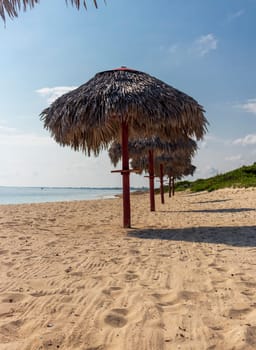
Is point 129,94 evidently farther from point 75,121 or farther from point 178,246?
point 178,246

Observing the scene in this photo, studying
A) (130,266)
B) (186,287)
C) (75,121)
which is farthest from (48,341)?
(75,121)

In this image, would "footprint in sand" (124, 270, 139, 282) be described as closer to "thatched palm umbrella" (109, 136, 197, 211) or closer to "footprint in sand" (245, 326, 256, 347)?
"footprint in sand" (245, 326, 256, 347)

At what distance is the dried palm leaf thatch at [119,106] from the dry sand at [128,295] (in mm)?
2203

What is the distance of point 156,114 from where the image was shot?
5.93m

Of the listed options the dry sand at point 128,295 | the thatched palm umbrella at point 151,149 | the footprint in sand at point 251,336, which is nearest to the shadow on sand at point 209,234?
the dry sand at point 128,295

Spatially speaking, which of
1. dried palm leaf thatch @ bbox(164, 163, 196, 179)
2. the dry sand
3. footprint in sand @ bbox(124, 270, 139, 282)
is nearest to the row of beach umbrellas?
the dry sand

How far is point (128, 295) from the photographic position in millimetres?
2576

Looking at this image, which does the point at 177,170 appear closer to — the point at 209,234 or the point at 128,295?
the point at 209,234

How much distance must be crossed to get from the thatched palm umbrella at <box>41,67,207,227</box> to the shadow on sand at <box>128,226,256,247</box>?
35.7 inches

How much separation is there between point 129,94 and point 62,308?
4290 millimetres

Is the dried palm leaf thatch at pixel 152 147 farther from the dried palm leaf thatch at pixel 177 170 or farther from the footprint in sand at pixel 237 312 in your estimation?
the footprint in sand at pixel 237 312

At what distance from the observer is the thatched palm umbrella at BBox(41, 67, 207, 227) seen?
19.1ft

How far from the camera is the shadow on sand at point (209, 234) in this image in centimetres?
485

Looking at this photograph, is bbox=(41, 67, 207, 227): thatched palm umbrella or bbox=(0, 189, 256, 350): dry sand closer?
bbox=(0, 189, 256, 350): dry sand
